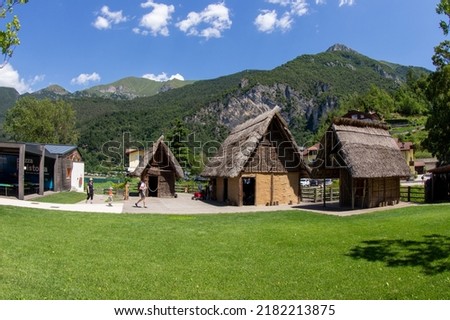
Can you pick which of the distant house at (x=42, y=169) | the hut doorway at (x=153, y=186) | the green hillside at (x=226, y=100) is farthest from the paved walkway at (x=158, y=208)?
the green hillside at (x=226, y=100)

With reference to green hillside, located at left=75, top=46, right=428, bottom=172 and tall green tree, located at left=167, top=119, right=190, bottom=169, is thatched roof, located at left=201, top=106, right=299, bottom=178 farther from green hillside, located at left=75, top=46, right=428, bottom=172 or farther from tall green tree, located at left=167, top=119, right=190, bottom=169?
green hillside, located at left=75, top=46, right=428, bottom=172

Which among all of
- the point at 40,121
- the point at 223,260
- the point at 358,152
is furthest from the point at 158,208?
the point at 40,121

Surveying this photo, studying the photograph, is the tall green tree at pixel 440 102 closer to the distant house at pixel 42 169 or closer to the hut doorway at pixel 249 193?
the hut doorway at pixel 249 193

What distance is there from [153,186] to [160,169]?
1904mm

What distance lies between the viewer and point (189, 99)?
162250 mm

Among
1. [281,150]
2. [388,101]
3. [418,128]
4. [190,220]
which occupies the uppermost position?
[388,101]

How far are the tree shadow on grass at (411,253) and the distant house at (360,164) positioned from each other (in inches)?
387

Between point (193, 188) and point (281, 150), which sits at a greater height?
point (281, 150)

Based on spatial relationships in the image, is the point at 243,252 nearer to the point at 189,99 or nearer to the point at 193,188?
the point at 193,188

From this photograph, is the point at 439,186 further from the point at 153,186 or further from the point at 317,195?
the point at 153,186

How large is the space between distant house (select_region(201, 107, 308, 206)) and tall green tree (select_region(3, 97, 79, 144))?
41609mm

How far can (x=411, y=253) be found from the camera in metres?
9.52

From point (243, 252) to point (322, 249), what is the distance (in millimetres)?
2187

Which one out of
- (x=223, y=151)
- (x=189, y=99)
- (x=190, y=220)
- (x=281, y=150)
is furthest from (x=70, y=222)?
(x=189, y=99)
